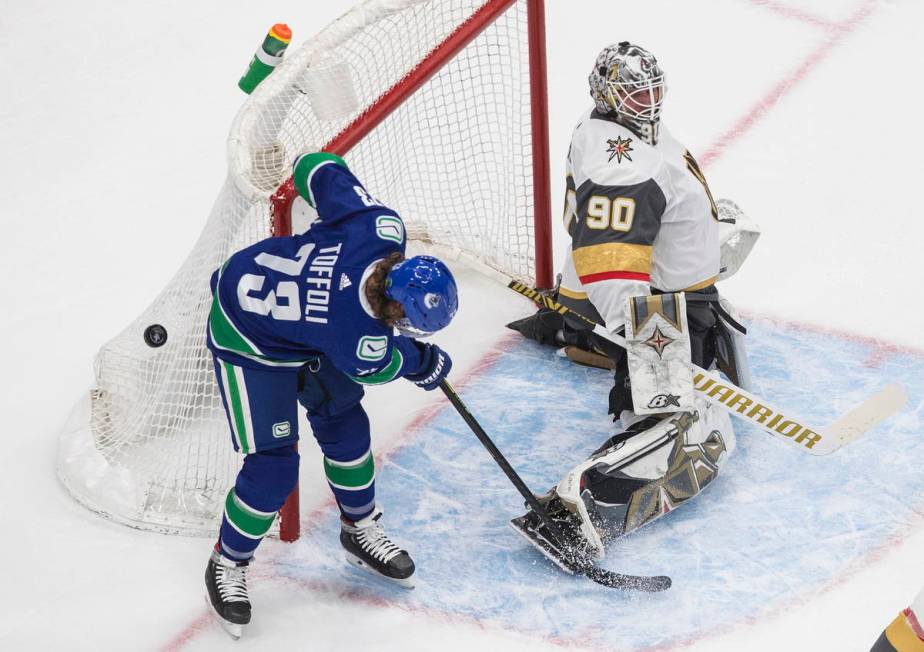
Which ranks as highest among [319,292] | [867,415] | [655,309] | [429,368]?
[319,292]

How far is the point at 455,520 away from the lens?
12.1ft

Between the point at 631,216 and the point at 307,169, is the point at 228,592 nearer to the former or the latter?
the point at 307,169

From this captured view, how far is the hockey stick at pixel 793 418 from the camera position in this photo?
349 centimetres

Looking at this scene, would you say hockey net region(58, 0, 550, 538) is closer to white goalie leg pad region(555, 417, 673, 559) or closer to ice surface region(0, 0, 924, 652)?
ice surface region(0, 0, 924, 652)

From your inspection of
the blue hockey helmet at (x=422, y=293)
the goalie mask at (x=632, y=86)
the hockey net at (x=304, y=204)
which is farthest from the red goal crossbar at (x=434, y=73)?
the blue hockey helmet at (x=422, y=293)

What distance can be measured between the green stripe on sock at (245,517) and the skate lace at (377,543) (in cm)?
30

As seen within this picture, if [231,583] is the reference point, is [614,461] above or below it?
above

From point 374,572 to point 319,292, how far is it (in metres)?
0.82

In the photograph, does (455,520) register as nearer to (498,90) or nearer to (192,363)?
(192,363)

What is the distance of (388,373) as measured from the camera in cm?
309

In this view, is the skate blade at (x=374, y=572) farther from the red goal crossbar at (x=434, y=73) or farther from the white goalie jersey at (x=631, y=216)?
the white goalie jersey at (x=631, y=216)

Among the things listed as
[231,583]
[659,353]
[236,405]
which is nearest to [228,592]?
[231,583]

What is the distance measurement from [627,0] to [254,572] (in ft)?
10.2

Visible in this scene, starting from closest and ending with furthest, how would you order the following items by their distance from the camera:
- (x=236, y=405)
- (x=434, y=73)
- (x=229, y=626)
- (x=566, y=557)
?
(x=236, y=405) → (x=229, y=626) → (x=566, y=557) → (x=434, y=73)
